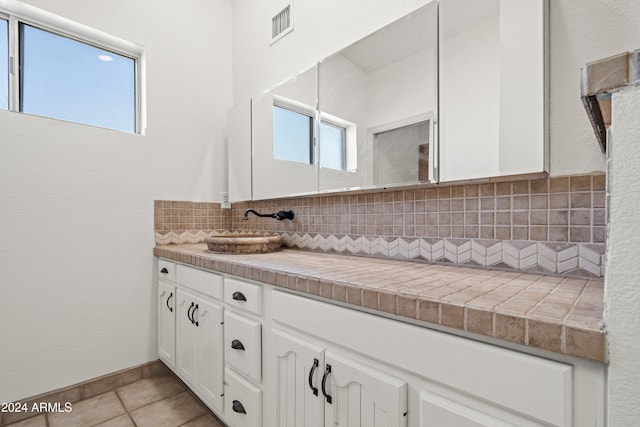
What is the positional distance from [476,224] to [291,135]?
1.18m

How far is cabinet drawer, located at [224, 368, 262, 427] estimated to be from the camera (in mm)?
1146

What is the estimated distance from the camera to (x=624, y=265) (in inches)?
17.4

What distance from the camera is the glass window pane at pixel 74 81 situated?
1732mm

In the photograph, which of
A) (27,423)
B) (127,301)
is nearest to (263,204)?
(127,301)

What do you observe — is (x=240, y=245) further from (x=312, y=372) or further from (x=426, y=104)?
(x=426, y=104)

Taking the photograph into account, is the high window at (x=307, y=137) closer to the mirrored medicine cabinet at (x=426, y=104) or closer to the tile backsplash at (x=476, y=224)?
the mirrored medicine cabinet at (x=426, y=104)

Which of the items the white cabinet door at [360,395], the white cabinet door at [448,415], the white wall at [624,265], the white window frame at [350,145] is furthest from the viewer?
the white window frame at [350,145]

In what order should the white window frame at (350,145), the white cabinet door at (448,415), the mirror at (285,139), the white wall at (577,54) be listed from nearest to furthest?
the white cabinet door at (448,415) → the white wall at (577,54) → the white window frame at (350,145) → the mirror at (285,139)

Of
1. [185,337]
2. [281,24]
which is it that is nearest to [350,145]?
[281,24]

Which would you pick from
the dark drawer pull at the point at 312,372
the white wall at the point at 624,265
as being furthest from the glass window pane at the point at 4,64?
the white wall at the point at 624,265

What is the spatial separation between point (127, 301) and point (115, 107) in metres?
1.29

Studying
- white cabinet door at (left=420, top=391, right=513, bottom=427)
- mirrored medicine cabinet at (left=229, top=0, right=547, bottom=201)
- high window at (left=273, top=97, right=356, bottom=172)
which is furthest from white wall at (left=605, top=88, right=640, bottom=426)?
high window at (left=273, top=97, right=356, bottom=172)

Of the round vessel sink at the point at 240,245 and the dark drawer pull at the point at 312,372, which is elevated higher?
the round vessel sink at the point at 240,245

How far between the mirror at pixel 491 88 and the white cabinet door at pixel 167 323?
169 centimetres
